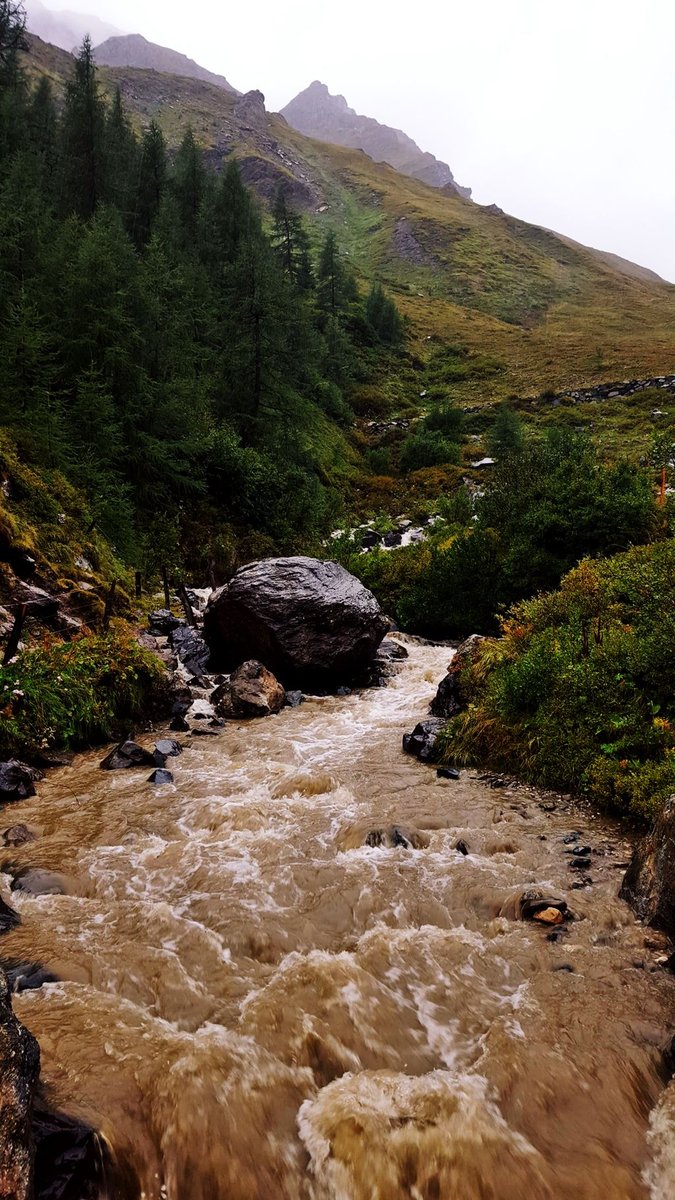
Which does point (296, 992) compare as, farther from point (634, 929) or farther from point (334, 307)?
point (334, 307)

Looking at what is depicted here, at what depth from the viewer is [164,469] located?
882 inches

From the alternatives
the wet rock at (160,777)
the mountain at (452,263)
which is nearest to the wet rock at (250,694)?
the wet rock at (160,777)

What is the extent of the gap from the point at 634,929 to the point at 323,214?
153 meters

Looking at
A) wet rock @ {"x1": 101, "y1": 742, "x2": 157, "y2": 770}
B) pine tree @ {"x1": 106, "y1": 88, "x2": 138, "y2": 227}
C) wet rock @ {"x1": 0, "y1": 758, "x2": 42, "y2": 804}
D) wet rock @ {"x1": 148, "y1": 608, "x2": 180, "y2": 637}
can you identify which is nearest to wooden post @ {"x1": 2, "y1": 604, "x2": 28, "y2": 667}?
wet rock @ {"x1": 0, "y1": 758, "x2": 42, "y2": 804}

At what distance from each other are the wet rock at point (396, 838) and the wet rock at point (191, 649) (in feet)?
24.8

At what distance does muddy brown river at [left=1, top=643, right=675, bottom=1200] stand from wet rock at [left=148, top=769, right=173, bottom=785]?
0.45m

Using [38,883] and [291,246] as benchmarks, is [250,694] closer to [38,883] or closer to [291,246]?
[38,883]

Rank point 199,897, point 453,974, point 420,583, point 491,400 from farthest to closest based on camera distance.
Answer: point 491,400
point 420,583
point 199,897
point 453,974

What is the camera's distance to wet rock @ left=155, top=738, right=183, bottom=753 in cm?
900

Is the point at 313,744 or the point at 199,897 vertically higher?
the point at 199,897

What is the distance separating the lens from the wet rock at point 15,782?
282 inches

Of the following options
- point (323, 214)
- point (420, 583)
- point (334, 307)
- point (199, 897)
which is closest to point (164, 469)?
point (420, 583)

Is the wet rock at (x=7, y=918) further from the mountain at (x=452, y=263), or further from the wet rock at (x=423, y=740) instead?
the mountain at (x=452, y=263)

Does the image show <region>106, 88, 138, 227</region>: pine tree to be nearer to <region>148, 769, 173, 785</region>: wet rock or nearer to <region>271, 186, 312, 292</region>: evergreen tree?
<region>271, 186, 312, 292</region>: evergreen tree
